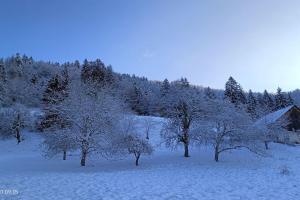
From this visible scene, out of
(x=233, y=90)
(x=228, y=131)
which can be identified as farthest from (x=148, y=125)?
(x=233, y=90)

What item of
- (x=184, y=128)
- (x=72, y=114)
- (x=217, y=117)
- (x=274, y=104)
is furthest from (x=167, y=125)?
(x=274, y=104)

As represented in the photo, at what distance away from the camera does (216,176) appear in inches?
857

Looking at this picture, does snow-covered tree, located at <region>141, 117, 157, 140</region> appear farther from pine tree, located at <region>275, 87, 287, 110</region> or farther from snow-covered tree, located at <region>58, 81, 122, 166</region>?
pine tree, located at <region>275, 87, 287, 110</region>

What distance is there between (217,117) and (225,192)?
52.4ft

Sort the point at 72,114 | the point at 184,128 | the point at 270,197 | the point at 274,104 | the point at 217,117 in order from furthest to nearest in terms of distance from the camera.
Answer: the point at 274,104 → the point at 184,128 → the point at 72,114 → the point at 217,117 → the point at 270,197

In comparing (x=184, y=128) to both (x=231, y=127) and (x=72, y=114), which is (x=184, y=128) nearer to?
(x=231, y=127)

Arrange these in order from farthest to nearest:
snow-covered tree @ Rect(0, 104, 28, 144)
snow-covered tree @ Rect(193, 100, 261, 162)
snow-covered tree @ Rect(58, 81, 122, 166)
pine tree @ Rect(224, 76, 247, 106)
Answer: pine tree @ Rect(224, 76, 247, 106), snow-covered tree @ Rect(0, 104, 28, 144), snow-covered tree @ Rect(58, 81, 122, 166), snow-covered tree @ Rect(193, 100, 261, 162)

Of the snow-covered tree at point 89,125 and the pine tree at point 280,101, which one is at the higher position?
the pine tree at point 280,101

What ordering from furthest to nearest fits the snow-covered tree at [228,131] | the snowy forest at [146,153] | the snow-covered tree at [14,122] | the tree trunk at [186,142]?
the snow-covered tree at [14,122], the tree trunk at [186,142], the snow-covered tree at [228,131], the snowy forest at [146,153]

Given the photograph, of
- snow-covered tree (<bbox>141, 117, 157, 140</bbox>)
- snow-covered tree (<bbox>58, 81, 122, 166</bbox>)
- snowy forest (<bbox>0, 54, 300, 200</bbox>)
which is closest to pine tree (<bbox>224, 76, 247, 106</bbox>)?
snowy forest (<bbox>0, 54, 300, 200</bbox>)

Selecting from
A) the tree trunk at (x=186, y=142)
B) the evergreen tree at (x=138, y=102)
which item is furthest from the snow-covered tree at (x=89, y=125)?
the evergreen tree at (x=138, y=102)

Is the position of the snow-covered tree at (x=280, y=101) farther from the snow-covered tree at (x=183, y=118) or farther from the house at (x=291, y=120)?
the snow-covered tree at (x=183, y=118)

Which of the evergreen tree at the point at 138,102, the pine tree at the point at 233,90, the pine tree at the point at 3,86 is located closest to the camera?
the pine tree at the point at 3,86

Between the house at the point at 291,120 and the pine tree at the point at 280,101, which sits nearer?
the house at the point at 291,120
